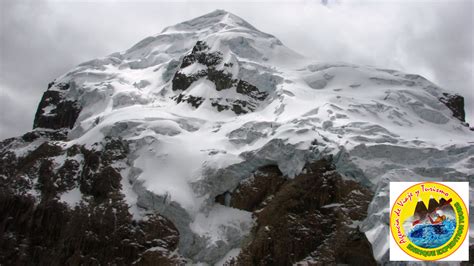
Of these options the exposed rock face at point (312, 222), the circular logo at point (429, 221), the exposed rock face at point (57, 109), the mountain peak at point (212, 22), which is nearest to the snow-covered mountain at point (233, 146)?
the exposed rock face at point (312, 222)

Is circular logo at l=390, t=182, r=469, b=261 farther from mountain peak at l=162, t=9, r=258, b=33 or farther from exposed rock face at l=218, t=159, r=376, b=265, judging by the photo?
mountain peak at l=162, t=9, r=258, b=33

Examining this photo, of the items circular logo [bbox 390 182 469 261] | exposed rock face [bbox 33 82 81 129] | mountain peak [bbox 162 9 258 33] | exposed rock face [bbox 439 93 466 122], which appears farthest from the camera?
mountain peak [bbox 162 9 258 33]

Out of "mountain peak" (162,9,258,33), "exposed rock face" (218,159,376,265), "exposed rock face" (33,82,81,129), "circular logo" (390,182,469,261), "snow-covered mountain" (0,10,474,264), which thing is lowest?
"circular logo" (390,182,469,261)

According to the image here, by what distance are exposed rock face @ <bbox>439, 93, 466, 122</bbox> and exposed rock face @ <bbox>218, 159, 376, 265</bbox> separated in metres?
37.3

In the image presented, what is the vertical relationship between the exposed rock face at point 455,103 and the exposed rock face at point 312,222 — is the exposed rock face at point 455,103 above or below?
above

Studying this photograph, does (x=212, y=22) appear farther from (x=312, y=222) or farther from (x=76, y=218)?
(x=312, y=222)

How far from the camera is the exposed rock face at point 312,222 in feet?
220

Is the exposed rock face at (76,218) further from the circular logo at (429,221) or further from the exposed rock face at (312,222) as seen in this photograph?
the circular logo at (429,221)

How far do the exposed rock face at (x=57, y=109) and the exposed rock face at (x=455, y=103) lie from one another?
71445mm

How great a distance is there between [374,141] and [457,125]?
2340 centimetres

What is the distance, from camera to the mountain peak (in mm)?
136000

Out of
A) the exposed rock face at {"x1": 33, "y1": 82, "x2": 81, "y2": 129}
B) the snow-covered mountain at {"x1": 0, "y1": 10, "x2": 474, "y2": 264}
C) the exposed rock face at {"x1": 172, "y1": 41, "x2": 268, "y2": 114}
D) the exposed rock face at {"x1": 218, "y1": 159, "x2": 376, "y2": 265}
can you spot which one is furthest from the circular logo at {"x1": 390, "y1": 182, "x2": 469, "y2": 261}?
the exposed rock face at {"x1": 33, "y1": 82, "x2": 81, "y2": 129}

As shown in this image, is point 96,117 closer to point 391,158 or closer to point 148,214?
point 148,214

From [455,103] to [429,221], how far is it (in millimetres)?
57317
